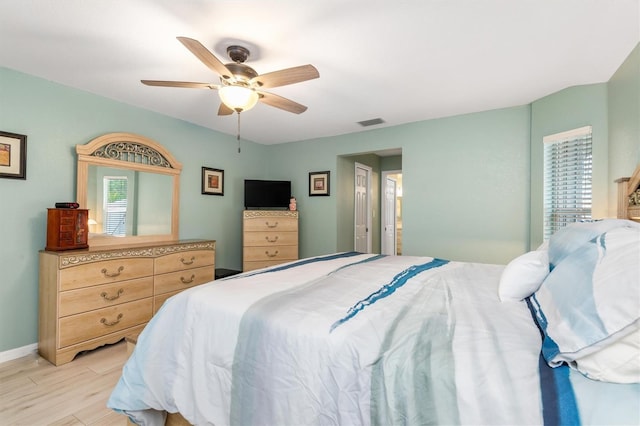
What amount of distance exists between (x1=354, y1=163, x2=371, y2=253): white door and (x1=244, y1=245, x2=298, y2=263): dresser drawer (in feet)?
4.21

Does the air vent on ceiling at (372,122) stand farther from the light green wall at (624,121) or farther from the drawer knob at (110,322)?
the drawer knob at (110,322)

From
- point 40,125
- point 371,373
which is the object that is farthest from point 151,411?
point 40,125

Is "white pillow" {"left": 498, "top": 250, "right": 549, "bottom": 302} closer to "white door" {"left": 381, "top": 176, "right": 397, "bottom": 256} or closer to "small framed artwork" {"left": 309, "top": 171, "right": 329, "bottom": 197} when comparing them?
"small framed artwork" {"left": 309, "top": 171, "right": 329, "bottom": 197}

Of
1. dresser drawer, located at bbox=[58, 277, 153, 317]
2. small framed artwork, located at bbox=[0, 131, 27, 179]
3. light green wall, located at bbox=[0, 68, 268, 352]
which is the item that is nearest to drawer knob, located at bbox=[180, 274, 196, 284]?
dresser drawer, located at bbox=[58, 277, 153, 317]

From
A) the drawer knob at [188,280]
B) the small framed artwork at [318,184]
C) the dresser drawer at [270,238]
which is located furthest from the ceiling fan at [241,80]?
the small framed artwork at [318,184]

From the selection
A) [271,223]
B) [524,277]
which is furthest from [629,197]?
[271,223]

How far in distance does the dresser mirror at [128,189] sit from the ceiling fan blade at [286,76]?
195 cm

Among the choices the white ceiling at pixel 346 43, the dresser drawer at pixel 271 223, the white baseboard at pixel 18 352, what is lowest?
the white baseboard at pixel 18 352

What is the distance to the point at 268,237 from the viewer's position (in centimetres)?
427

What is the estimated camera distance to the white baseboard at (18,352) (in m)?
2.42

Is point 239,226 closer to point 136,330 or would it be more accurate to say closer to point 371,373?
point 136,330

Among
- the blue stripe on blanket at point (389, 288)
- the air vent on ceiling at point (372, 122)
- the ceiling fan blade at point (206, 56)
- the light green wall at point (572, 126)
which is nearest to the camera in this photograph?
the blue stripe on blanket at point (389, 288)

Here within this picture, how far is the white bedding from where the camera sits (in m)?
0.83

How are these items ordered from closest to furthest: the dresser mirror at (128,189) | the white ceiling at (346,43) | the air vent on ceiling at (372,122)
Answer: the white ceiling at (346,43) < the dresser mirror at (128,189) < the air vent on ceiling at (372,122)
